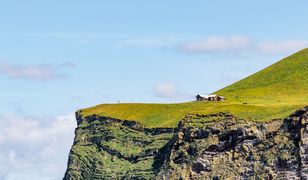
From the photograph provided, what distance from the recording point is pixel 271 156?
198500 millimetres

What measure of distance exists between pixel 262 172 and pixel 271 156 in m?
3.26

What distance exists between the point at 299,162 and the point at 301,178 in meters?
2.84

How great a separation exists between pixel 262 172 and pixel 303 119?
1194 centimetres

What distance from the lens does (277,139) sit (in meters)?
199

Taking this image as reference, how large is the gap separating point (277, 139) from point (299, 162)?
25.6 feet

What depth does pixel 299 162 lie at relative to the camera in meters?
193

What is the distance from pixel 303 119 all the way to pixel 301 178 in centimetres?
1083

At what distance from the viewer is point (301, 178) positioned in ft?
630

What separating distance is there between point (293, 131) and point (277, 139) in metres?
3.31

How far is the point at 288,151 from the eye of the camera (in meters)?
196

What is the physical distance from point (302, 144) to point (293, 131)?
4.85 m

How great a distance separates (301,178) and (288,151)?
628 centimetres

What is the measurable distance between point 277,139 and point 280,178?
7630 millimetres

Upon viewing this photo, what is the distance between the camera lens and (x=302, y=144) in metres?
194
